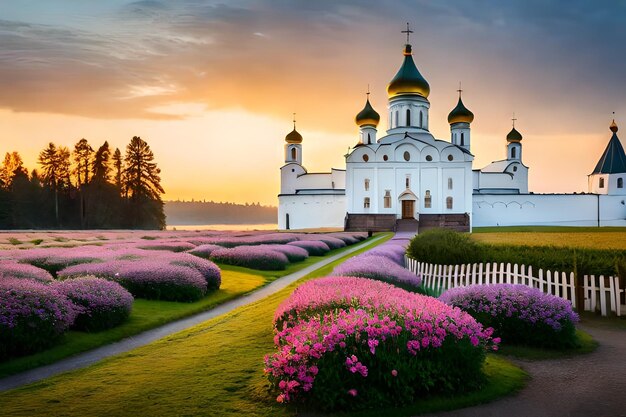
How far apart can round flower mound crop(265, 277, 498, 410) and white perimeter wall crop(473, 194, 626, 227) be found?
70870 mm

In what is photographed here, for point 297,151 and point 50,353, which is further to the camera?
point 297,151

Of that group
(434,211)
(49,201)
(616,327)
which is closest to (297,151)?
(434,211)

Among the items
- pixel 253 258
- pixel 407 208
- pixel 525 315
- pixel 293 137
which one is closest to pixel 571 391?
pixel 525 315

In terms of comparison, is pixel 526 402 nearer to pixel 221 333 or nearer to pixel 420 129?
pixel 221 333

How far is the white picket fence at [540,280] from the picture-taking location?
1238 centimetres

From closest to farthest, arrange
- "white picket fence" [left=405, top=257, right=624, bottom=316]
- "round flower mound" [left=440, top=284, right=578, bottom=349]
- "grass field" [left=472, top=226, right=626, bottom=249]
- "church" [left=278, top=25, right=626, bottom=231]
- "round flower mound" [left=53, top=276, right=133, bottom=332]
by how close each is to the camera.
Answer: "round flower mound" [left=440, top=284, right=578, bottom=349]
"round flower mound" [left=53, top=276, right=133, bottom=332]
"white picket fence" [left=405, top=257, right=624, bottom=316]
"grass field" [left=472, top=226, right=626, bottom=249]
"church" [left=278, top=25, right=626, bottom=231]

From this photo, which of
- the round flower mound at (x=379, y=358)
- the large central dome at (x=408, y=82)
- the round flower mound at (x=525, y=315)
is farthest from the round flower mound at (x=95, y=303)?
the large central dome at (x=408, y=82)

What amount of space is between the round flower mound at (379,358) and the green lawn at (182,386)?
0.23 meters

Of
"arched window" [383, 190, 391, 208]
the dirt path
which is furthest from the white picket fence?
"arched window" [383, 190, 391, 208]

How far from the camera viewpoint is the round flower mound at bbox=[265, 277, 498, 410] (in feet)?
20.2

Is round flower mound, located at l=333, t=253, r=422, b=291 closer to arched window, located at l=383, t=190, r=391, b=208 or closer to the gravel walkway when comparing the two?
the gravel walkway

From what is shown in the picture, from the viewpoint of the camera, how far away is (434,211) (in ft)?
210

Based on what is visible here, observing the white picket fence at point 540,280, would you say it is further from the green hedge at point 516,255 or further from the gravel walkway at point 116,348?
the gravel walkway at point 116,348

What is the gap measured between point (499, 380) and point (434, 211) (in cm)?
5846
